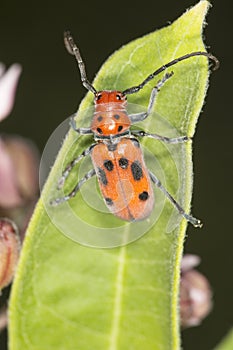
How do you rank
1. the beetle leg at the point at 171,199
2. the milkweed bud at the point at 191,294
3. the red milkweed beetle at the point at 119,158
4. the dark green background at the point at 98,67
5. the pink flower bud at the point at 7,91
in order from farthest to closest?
1. the dark green background at the point at 98,67
2. the pink flower bud at the point at 7,91
3. the milkweed bud at the point at 191,294
4. the red milkweed beetle at the point at 119,158
5. the beetle leg at the point at 171,199

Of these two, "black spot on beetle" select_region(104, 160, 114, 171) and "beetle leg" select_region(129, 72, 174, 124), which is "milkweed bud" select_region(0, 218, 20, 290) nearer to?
"black spot on beetle" select_region(104, 160, 114, 171)

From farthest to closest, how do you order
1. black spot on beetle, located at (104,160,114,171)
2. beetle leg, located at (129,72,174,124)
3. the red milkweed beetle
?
black spot on beetle, located at (104,160,114,171) → the red milkweed beetle → beetle leg, located at (129,72,174,124)

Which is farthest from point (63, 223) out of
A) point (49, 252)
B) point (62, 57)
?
point (62, 57)

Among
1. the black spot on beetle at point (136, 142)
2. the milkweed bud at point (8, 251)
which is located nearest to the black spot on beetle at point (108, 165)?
the black spot on beetle at point (136, 142)

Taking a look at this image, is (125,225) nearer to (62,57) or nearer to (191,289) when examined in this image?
(191,289)

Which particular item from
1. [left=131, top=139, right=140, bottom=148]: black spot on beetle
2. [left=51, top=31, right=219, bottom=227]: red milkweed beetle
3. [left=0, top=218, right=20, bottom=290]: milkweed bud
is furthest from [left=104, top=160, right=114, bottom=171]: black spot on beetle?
[left=0, top=218, right=20, bottom=290]: milkweed bud

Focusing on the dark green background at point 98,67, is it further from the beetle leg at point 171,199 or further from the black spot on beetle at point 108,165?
the beetle leg at point 171,199

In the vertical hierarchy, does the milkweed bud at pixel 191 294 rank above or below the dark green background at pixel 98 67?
above
